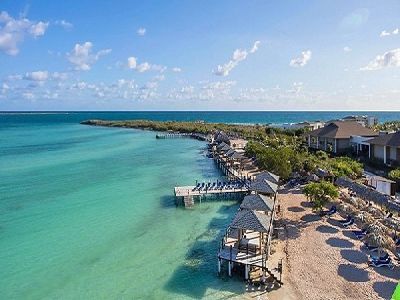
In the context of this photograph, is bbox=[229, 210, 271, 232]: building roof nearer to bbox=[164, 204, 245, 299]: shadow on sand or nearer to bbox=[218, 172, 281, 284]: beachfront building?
bbox=[218, 172, 281, 284]: beachfront building

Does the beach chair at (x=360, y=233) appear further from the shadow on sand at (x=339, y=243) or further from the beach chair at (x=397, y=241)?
the beach chair at (x=397, y=241)

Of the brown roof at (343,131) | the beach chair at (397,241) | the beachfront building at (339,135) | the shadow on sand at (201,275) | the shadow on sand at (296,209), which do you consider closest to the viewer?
the shadow on sand at (201,275)

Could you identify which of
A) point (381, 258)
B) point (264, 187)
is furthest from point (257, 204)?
point (381, 258)

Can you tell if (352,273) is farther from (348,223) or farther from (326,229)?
(348,223)

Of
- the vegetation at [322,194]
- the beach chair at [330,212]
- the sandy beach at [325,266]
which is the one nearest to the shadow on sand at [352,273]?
the sandy beach at [325,266]

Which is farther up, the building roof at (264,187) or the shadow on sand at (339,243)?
the building roof at (264,187)

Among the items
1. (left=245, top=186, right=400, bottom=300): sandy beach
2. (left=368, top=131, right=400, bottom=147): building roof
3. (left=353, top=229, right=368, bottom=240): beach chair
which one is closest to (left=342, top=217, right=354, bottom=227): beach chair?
(left=245, top=186, right=400, bottom=300): sandy beach

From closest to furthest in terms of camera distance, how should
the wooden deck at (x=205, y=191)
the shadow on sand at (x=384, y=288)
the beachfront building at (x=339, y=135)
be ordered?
the shadow on sand at (x=384, y=288) < the wooden deck at (x=205, y=191) < the beachfront building at (x=339, y=135)

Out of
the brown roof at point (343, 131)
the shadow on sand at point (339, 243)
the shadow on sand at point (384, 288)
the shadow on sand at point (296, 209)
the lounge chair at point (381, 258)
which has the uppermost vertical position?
the brown roof at point (343, 131)
